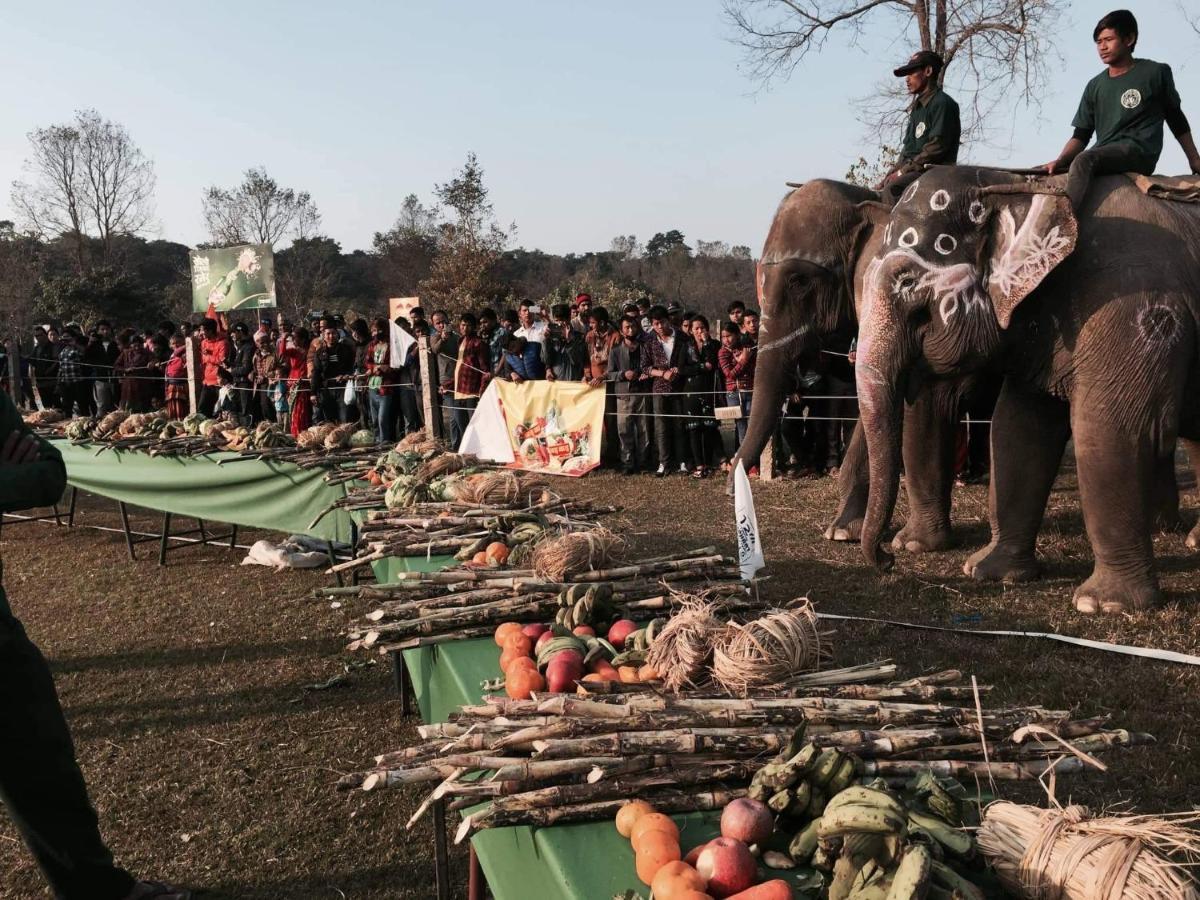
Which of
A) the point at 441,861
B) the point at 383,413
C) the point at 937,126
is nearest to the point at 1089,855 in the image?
the point at 441,861

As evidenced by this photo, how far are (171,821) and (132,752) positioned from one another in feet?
2.93

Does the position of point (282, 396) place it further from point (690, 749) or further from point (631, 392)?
point (690, 749)

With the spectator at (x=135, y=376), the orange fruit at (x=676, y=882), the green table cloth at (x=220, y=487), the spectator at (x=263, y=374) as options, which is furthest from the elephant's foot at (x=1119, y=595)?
the spectator at (x=135, y=376)

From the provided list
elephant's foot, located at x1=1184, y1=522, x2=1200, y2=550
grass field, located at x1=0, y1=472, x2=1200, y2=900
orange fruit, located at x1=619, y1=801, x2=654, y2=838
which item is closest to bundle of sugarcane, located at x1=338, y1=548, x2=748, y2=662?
grass field, located at x1=0, y1=472, x2=1200, y2=900

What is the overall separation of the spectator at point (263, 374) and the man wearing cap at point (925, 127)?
1190 cm

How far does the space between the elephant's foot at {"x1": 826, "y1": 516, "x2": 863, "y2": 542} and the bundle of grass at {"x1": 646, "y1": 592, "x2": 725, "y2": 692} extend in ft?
16.8

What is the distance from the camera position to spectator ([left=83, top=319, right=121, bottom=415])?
59.2 ft

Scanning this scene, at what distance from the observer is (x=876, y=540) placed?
5.61 meters

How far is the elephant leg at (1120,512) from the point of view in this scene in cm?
532

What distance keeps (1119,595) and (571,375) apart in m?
8.81

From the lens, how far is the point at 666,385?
12.0m

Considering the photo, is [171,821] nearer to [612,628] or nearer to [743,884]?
[612,628]

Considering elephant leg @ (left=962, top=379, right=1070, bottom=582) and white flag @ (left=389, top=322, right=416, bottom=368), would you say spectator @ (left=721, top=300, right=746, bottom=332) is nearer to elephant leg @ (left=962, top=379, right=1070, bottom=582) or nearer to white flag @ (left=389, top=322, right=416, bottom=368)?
white flag @ (left=389, top=322, right=416, bottom=368)

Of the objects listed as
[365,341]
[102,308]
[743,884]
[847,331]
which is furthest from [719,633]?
[102,308]
